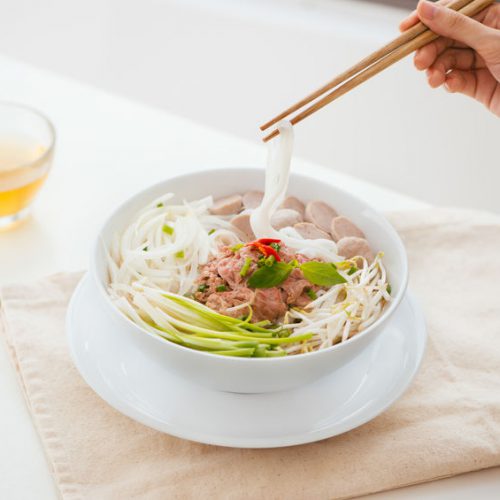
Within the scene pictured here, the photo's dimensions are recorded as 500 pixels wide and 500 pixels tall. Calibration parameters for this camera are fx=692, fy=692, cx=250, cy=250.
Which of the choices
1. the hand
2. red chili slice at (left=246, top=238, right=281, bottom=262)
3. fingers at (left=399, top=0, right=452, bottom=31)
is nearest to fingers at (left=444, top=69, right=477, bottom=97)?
the hand

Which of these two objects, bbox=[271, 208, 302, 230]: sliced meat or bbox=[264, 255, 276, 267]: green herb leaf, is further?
bbox=[271, 208, 302, 230]: sliced meat

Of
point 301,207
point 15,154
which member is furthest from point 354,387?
point 15,154

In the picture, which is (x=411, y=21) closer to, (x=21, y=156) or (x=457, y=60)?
(x=457, y=60)

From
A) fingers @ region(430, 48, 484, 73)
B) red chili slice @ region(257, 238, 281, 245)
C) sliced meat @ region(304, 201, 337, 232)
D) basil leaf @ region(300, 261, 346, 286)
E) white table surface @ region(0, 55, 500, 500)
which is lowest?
white table surface @ region(0, 55, 500, 500)

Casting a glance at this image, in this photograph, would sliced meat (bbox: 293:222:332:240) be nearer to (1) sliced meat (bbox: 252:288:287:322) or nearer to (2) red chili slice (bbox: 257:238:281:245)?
(2) red chili slice (bbox: 257:238:281:245)

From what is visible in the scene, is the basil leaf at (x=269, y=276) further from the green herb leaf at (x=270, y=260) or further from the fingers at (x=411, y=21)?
the fingers at (x=411, y=21)
